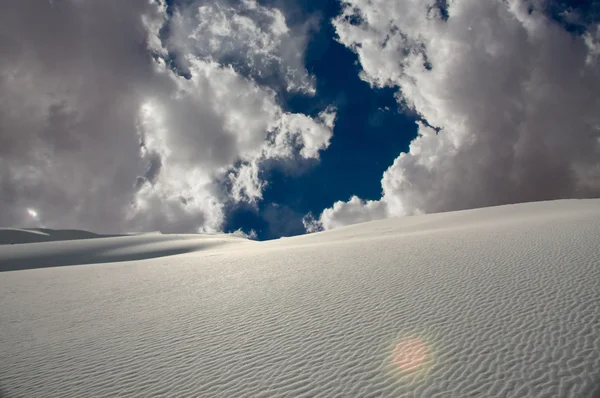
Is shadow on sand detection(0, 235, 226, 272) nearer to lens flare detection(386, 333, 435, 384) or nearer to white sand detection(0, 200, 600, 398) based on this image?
white sand detection(0, 200, 600, 398)

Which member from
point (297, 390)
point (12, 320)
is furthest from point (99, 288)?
point (297, 390)

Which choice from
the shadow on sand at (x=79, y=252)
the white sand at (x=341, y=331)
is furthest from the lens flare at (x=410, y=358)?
the shadow on sand at (x=79, y=252)

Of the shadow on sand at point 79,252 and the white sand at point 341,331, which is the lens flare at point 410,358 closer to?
the white sand at point 341,331

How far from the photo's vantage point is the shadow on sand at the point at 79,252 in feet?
76.4

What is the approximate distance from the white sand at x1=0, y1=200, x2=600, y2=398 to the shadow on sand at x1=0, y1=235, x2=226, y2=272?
1493cm

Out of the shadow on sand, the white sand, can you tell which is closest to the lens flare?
the white sand

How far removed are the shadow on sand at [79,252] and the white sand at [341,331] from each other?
1493cm

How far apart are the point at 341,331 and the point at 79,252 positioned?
95.8ft

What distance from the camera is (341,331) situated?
220 inches

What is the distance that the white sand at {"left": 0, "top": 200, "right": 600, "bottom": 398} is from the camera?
4.09m

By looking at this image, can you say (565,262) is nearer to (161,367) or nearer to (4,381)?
(161,367)

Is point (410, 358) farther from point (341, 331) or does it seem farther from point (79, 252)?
point (79, 252)

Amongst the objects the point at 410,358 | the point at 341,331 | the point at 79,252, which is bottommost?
the point at 410,358

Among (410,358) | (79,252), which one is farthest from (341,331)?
(79,252)
